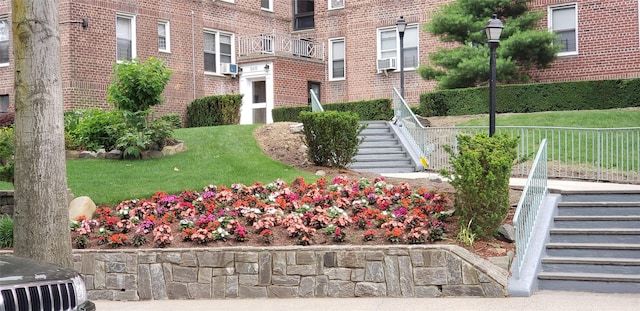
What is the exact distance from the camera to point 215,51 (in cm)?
2841

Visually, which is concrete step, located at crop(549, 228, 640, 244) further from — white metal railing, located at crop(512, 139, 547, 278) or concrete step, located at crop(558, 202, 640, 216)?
concrete step, located at crop(558, 202, 640, 216)

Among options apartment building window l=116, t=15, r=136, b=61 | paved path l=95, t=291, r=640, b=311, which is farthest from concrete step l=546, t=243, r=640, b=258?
apartment building window l=116, t=15, r=136, b=61

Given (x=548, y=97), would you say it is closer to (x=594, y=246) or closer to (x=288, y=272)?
(x=594, y=246)

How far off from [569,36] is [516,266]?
57.1 ft

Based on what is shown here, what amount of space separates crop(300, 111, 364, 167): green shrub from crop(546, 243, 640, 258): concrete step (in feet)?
19.8

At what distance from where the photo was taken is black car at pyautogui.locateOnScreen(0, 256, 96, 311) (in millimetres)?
5184

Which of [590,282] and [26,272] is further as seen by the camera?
[590,282]

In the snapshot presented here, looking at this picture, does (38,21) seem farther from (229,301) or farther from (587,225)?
(587,225)

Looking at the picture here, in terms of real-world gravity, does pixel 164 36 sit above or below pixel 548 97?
above

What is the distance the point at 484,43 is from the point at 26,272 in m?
19.1

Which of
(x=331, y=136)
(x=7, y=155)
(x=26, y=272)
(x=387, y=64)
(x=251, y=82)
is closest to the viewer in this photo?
(x=26, y=272)

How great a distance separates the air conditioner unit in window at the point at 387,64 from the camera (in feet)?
91.3

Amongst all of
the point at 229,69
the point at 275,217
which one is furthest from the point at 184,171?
the point at 229,69

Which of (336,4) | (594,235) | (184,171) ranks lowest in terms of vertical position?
(594,235)
